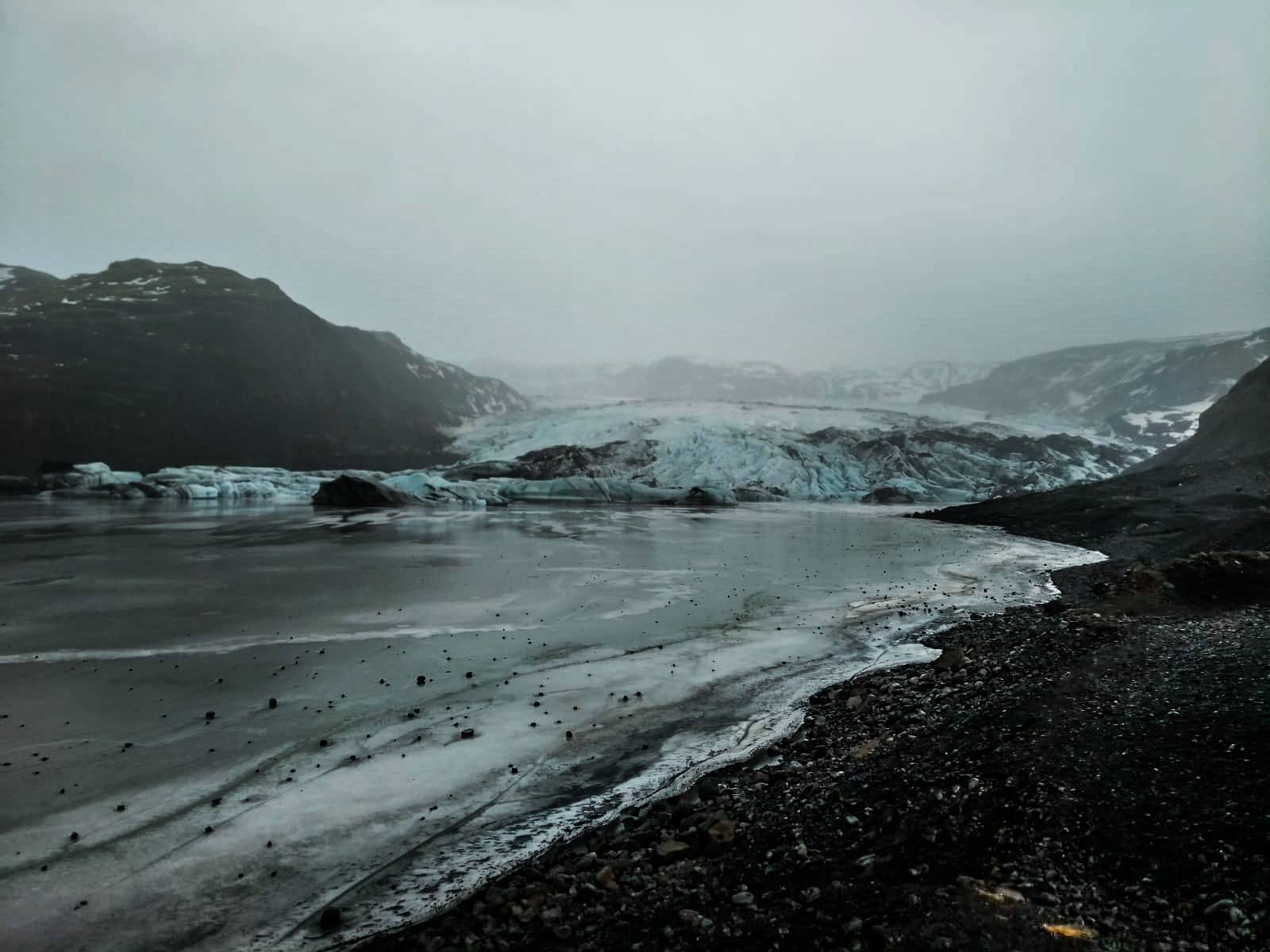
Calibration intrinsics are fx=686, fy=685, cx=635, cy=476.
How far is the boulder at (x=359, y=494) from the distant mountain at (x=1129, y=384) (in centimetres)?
8996

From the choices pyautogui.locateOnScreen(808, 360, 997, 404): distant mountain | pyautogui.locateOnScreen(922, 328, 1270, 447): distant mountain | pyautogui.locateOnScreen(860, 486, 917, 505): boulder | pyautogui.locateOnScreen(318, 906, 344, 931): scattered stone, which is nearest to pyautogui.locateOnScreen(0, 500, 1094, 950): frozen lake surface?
pyautogui.locateOnScreen(318, 906, 344, 931): scattered stone

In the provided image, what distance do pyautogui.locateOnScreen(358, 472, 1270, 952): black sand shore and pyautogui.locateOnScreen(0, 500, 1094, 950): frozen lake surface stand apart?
1.91 feet

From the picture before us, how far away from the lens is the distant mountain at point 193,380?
69.5 metres

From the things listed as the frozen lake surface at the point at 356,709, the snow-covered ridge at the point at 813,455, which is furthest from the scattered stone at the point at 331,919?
the snow-covered ridge at the point at 813,455

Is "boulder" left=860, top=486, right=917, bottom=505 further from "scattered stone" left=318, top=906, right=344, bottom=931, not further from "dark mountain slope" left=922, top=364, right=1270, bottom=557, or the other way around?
"scattered stone" left=318, top=906, right=344, bottom=931

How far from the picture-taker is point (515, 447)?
72.1 meters

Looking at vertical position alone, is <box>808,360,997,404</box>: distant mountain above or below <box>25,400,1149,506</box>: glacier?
above

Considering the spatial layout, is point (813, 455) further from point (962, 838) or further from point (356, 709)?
point (962, 838)

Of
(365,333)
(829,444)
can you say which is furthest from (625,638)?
(365,333)

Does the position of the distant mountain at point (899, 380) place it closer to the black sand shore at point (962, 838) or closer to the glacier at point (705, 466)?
the glacier at point (705, 466)

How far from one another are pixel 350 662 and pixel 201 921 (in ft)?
17.0

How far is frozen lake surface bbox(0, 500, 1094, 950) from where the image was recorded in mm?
3951

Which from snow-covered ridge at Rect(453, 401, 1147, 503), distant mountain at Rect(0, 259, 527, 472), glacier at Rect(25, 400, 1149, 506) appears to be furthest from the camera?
distant mountain at Rect(0, 259, 527, 472)

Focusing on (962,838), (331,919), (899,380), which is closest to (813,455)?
(962,838)
